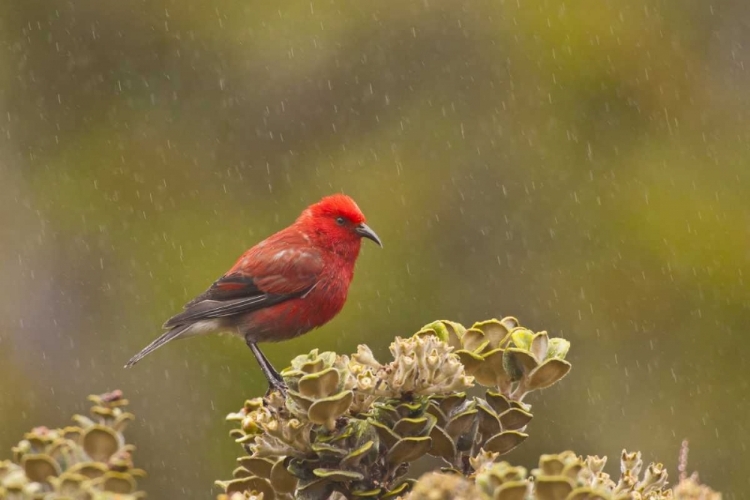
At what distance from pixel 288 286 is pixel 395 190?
18.5 ft

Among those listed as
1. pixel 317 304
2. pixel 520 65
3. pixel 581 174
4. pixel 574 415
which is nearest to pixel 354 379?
pixel 317 304

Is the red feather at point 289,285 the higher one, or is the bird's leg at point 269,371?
the red feather at point 289,285

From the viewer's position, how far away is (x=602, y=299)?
10.4 meters

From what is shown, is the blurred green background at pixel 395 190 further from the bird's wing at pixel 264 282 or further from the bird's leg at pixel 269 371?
the bird's leg at pixel 269 371

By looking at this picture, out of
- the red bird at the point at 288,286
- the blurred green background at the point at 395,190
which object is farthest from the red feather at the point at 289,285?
the blurred green background at the point at 395,190

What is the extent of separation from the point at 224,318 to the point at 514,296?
5.40m

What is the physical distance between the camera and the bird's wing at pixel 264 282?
5395 millimetres

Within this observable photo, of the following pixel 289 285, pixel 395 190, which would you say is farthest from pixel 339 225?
pixel 395 190

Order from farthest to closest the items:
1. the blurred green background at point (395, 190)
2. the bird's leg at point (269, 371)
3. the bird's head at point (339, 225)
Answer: the blurred green background at point (395, 190), the bird's head at point (339, 225), the bird's leg at point (269, 371)

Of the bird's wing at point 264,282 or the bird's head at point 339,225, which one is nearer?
the bird's wing at point 264,282

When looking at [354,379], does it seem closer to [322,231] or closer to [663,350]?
[322,231]

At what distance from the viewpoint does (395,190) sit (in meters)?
11.0

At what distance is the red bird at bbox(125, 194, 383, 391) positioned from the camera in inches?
211

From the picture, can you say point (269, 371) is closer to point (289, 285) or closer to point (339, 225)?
point (289, 285)
